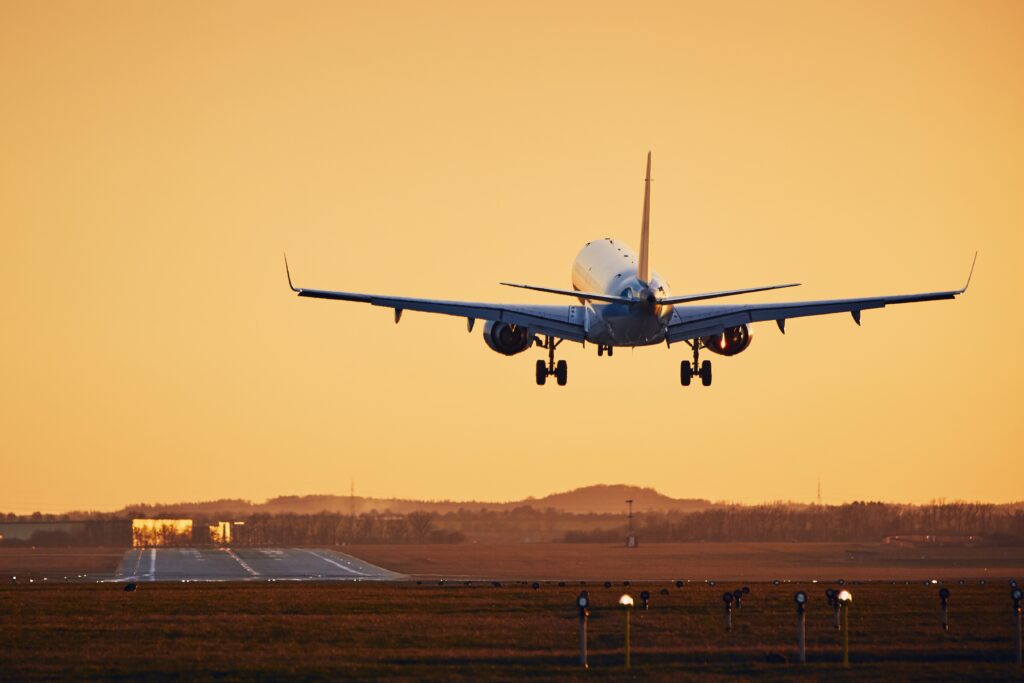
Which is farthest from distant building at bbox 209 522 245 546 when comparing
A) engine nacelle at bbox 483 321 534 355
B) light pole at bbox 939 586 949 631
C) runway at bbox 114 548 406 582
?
light pole at bbox 939 586 949 631

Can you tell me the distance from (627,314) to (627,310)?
0.20m

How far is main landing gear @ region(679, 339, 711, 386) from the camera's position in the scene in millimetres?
83312

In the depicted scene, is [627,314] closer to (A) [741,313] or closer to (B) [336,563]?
(A) [741,313]

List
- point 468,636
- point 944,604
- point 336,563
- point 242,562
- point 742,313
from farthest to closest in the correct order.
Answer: point 242,562 → point 336,563 → point 742,313 → point 944,604 → point 468,636

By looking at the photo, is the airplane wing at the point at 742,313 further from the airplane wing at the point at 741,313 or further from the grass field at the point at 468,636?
the grass field at the point at 468,636

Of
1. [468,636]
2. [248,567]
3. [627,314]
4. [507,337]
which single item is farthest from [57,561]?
[468,636]

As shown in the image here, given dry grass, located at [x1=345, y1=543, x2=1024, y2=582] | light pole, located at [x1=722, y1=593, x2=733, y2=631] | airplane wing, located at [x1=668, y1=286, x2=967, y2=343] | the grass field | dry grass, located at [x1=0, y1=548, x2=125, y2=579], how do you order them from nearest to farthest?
1. the grass field
2. light pole, located at [x1=722, y1=593, x2=733, y2=631]
3. airplane wing, located at [x1=668, y1=286, x2=967, y2=343]
4. dry grass, located at [x1=345, y1=543, x2=1024, y2=582]
5. dry grass, located at [x1=0, y1=548, x2=125, y2=579]

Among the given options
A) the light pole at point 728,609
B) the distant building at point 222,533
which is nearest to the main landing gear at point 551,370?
the light pole at point 728,609

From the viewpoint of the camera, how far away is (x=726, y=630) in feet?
182

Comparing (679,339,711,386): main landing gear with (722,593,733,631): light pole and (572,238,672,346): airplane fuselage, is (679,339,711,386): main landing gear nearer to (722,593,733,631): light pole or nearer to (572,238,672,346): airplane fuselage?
(572,238,672,346): airplane fuselage

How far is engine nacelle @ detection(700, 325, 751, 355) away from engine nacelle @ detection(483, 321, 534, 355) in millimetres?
9525

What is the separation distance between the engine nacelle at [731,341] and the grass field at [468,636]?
13.8 m

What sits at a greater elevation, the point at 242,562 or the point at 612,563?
the point at 612,563

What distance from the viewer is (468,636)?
53.8m
